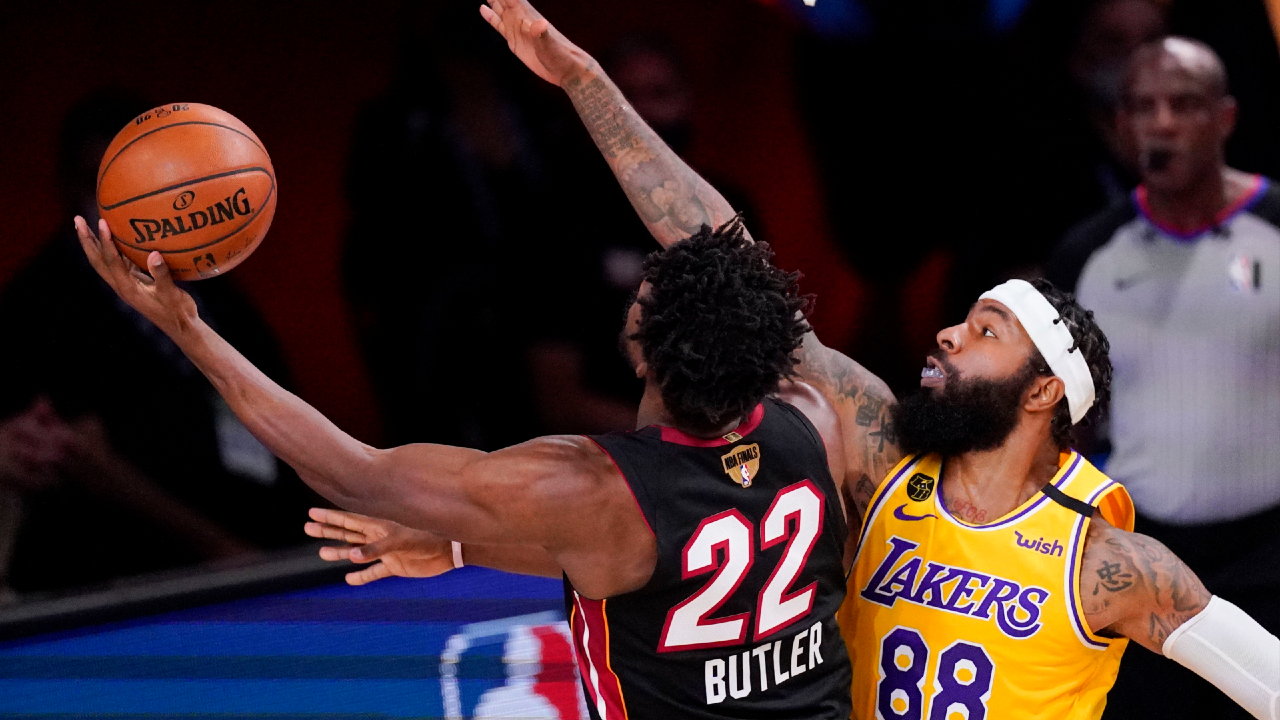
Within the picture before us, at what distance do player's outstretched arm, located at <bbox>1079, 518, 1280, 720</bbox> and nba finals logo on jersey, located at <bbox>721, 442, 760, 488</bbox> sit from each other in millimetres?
733

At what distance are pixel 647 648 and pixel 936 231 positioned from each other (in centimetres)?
508

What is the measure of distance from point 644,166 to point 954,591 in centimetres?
120

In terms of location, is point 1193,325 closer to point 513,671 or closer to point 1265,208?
point 1265,208

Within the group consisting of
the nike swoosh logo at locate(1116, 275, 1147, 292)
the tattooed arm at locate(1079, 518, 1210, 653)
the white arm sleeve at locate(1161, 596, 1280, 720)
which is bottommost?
the white arm sleeve at locate(1161, 596, 1280, 720)

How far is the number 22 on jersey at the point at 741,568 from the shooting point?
83.7 inches

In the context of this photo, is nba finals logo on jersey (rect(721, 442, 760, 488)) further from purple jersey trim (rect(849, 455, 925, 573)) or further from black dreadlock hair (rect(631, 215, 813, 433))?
purple jersey trim (rect(849, 455, 925, 573))

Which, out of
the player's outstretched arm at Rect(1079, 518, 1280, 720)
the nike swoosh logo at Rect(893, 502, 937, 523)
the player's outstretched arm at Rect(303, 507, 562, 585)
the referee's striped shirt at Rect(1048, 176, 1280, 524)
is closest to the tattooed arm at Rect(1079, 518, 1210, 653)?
the player's outstretched arm at Rect(1079, 518, 1280, 720)

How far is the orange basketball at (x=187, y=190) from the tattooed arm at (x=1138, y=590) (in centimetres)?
184

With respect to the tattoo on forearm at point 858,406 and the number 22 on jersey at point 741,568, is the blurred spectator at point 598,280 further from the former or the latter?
the number 22 on jersey at point 741,568

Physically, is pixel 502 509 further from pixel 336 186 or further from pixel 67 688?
pixel 336 186

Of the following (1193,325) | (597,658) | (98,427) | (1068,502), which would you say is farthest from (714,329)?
(98,427)

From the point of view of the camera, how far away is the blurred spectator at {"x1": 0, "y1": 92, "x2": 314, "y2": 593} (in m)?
4.59

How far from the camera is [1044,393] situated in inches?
100

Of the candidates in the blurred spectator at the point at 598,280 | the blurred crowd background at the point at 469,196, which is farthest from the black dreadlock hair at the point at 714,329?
the blurred spectator at the point at 598,280
